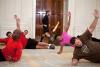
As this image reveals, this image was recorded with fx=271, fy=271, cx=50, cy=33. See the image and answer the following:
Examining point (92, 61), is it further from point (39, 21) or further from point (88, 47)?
point (39, 21)

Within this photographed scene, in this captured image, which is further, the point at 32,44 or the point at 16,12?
the point at 16,12

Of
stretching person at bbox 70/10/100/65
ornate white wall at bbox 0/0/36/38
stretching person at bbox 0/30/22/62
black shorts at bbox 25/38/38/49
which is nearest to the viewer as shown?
stretching person at bbox 70/10/100/65

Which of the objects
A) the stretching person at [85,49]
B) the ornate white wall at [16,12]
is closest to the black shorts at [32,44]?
the ornate white wall at [16,12]

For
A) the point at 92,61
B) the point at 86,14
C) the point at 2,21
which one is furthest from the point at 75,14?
the point at 92,61

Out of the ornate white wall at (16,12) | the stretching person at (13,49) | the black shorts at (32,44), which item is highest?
the ornate white wall at (16,12)

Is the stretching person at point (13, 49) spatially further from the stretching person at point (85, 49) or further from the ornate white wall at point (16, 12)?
the ornate white wall at point (16, 12)

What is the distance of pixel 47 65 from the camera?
566 centimetres

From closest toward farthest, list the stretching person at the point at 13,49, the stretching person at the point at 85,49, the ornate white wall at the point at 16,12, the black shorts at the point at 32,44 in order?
the stretching person at the point at 85,49 → the stretching person at the point at 13,49 → the black shorts at the point at 32,44 → the ornate white wall at the point at 16,12

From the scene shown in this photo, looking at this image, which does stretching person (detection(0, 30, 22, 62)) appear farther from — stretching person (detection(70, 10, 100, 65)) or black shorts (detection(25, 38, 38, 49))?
black shorts (detection(25, 38, 38, 49))

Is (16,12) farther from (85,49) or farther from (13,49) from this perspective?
(85,49)

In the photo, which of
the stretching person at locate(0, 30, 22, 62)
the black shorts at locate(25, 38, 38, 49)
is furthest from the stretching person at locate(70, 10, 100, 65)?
the black shorts at locate(25, 38, 38, 49)

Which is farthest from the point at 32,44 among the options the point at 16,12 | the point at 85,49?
the point at 85,49

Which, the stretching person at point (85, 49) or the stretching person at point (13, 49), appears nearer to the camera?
the stretching person at point (85, 49)

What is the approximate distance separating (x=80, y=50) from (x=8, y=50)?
1554 millimetres
